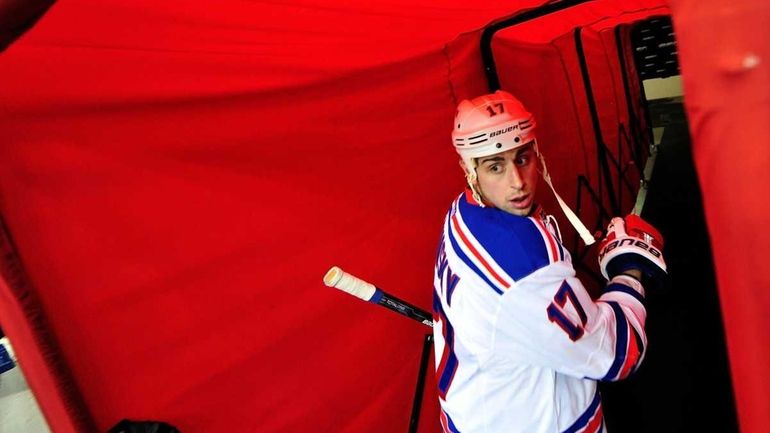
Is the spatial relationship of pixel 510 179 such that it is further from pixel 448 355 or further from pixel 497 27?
pixel 497 27

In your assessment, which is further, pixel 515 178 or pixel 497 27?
pixel 497 27

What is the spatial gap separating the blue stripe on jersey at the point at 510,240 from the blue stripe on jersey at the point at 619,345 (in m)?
0.29

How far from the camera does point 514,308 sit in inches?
40.9

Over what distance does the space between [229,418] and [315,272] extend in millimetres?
473

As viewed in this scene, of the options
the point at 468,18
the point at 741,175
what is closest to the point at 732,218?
the point at 741,175

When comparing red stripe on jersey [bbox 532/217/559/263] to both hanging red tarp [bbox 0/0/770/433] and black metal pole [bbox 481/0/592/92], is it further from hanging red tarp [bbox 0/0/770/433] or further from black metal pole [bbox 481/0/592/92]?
black metal pole [bbox 481/0/592/92]

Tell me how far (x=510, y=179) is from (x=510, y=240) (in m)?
0.24

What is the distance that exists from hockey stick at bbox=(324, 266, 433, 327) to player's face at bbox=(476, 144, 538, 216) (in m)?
0.45

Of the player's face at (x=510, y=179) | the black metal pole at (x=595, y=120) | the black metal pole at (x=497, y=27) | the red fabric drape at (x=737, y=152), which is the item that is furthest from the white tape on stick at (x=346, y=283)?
the black metal pole at (x=595, y=120)

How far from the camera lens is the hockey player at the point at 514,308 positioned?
104 centimetres

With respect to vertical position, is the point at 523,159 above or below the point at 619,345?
above

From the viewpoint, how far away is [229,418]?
4.11 feet

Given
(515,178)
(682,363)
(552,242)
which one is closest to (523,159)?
(515,178)

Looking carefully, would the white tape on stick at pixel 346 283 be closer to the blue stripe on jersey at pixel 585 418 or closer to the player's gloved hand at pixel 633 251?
the blue stripe on jersey at pixel 585 418
